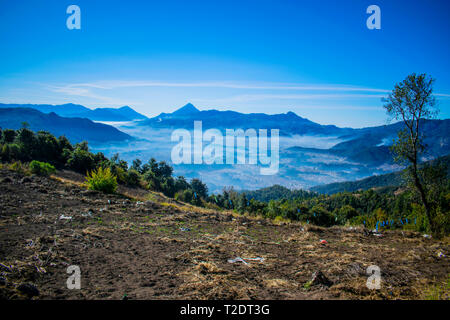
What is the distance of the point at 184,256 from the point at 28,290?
3.16 meters

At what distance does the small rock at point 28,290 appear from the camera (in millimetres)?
3734

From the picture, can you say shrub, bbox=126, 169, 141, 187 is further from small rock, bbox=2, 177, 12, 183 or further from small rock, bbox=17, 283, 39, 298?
small rock, bbox=17, 283, 39, 298

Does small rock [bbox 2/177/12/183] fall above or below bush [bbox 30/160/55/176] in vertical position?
below

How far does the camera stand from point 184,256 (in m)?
6.05

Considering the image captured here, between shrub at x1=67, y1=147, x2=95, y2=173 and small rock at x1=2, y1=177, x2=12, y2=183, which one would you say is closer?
small rock at x1=2, y1=177, x2=12, y2=183

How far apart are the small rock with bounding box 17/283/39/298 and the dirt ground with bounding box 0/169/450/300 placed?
0.5 inches

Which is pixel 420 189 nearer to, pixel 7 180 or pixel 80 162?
pixel 7 180

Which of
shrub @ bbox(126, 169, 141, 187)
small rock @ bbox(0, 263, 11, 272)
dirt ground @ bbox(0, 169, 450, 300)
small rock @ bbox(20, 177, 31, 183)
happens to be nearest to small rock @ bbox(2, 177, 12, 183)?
small rock @ bbox(20, 177, 31, 183)

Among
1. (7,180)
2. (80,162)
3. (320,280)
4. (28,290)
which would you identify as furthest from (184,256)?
(80,162)

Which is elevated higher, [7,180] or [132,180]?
[7,180]

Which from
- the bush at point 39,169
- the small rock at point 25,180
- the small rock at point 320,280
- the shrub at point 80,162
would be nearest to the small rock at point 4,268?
the small rock at point 320,280

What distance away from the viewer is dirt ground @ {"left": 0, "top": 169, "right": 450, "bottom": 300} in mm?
4340

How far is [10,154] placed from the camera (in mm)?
17781
